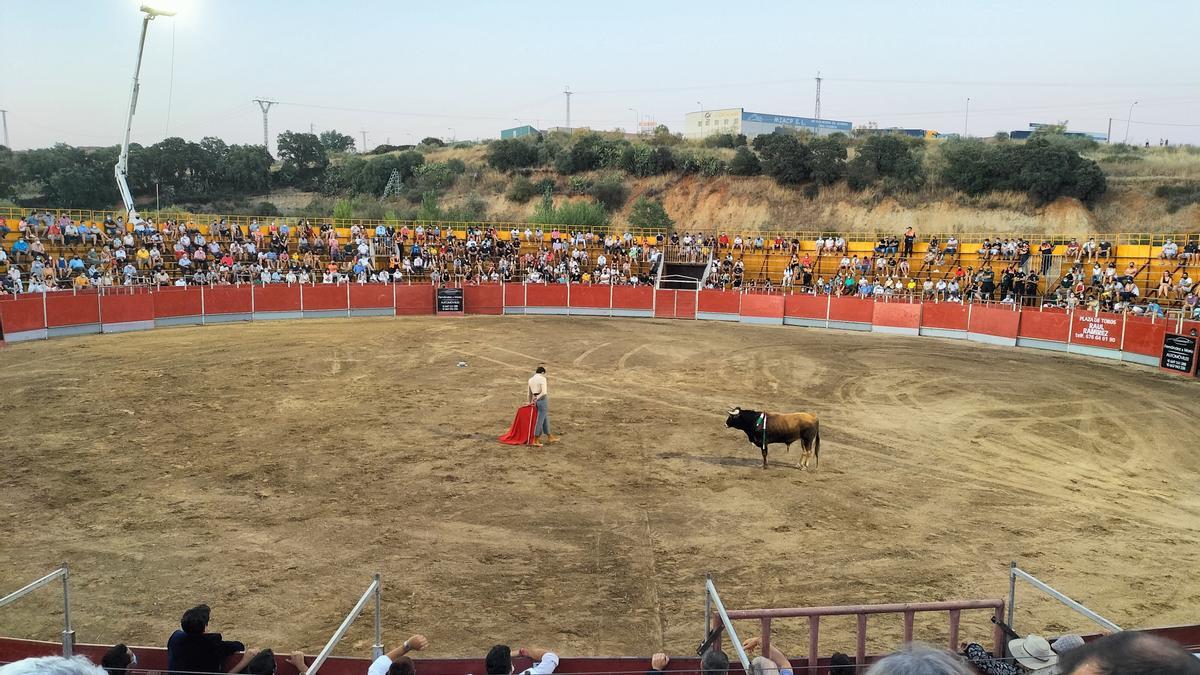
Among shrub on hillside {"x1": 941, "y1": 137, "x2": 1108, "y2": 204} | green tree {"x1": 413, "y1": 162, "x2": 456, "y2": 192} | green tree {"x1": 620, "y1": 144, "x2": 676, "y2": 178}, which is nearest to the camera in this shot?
shrub on hillside {"x1": 941, "y1": 137, "x2": 1108, "y2": 204}

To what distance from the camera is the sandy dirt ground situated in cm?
857

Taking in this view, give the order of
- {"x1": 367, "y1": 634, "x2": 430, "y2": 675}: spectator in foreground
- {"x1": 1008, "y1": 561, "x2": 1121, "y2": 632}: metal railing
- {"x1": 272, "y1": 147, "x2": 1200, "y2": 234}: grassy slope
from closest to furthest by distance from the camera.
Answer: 1. {"x1": 367, "y1": 634, "x2": 430, "y2": 675}: spectator in foreground
2. {"x1": 1008, "y1": 561, "x2": 1121, "y2": 632}: metal railing
3. {"x1": 272, "y1": 147, "x2": 1200, "y2": 234}: grassy slope

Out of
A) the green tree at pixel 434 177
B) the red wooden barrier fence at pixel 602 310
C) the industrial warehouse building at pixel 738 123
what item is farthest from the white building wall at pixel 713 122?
the red wooden barrier fence at pixel 602 310

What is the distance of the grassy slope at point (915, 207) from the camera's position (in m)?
53.0

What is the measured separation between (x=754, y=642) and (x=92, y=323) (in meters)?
28.6

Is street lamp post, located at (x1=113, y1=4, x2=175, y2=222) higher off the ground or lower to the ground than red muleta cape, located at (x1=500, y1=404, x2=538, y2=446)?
higher

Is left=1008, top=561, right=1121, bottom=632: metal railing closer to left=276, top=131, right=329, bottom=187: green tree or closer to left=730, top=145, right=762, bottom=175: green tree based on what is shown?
left=730, top=145, right=762, bottom=175: green tree

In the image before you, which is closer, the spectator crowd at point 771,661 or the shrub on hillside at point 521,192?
the spectator crowd at point 771,661

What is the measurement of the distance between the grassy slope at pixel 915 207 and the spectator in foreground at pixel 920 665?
5874 centimetres

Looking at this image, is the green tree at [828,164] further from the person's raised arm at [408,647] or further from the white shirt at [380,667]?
the white shirt at [380,667]

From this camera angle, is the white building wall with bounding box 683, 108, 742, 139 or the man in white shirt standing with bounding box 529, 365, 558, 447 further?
the white building wall with bounding box 683, 108, 742, 139

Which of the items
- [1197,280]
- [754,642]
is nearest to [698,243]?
[1197,280]

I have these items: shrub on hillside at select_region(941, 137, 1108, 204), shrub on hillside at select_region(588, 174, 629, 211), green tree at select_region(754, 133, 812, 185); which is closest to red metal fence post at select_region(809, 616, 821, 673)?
shrub on hillside at select_region(941, 137, 1108, 204)

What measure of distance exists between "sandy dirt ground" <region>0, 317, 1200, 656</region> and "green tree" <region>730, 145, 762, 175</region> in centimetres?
4828
